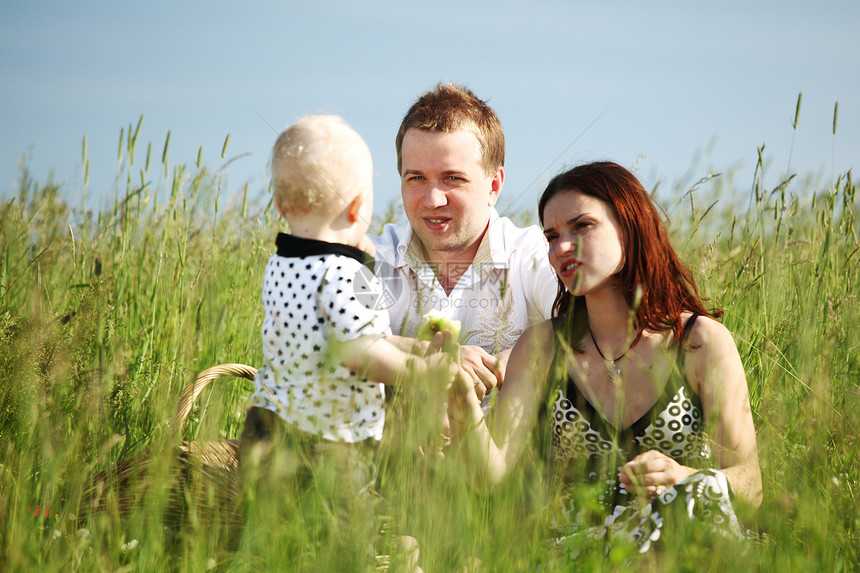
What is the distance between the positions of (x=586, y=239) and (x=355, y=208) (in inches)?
26.4

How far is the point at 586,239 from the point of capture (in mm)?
2035

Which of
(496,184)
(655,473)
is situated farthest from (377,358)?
(496,184)

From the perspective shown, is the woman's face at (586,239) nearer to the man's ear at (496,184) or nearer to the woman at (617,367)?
the woman at (617,367)

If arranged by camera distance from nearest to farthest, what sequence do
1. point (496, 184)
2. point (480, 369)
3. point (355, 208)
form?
point (355, 208) < point (480, 369) < point (496, 184)

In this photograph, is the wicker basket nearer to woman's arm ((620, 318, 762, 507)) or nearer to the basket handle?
the basket handle

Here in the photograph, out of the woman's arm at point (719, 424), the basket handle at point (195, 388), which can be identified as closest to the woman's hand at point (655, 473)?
the woman's arm at point (719, 424)

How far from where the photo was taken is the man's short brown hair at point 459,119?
278 cm

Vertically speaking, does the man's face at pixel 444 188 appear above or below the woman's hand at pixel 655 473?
above

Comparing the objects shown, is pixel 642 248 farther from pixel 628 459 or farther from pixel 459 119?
pixel 459 119

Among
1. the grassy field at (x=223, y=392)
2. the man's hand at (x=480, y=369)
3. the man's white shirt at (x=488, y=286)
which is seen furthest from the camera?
the man's white shirt at (x=488, y=286)

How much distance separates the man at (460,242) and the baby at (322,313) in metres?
0.83


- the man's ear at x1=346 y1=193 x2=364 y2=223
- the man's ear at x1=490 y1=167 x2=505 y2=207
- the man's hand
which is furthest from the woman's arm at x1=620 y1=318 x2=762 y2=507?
the man's ear at x1=490 y1=167 x2=505 y2=207

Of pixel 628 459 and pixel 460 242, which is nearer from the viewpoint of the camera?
pixel 628 459

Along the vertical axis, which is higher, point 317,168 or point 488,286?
point 317,168
